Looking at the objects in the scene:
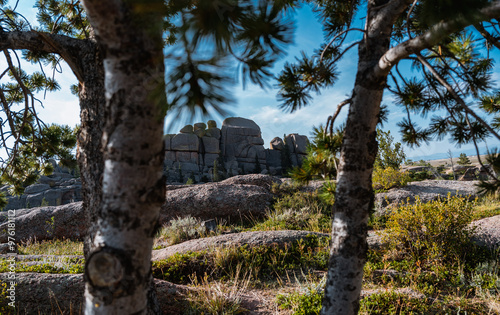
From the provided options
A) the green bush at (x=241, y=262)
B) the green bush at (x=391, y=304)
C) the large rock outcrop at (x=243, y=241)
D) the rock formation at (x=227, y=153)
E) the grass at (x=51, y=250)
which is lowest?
the grass at (x=51, y=250)

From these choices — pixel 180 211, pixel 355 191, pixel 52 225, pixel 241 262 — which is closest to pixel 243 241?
pixel 241 262

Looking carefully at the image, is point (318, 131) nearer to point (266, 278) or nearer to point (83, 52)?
point (83, 52)

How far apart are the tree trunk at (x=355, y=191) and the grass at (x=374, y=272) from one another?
147cm

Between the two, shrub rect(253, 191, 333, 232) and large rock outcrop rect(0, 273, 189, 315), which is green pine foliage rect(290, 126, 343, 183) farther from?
shrub rect(253, 191, 333, 232)

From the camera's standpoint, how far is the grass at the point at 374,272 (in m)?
3.28

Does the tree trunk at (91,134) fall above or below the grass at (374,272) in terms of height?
above

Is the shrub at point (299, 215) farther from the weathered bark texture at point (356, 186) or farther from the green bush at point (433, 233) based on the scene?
the weathered bark texture at point (356, 186)

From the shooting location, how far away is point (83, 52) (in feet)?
9.69

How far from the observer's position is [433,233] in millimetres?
4598

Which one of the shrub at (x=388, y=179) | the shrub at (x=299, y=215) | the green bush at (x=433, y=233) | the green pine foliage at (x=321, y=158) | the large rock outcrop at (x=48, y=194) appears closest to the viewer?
the green pine foliage at (x=321, y=158)

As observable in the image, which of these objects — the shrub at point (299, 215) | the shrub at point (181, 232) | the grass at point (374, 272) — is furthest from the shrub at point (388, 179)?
the shrub at point (181, 232)

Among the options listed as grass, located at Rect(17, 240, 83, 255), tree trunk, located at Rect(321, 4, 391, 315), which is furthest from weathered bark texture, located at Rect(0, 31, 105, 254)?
grass, located at Rect(17, 240, 83, 255)

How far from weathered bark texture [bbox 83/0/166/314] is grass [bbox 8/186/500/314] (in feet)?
7.80

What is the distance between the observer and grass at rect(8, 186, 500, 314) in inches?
129
